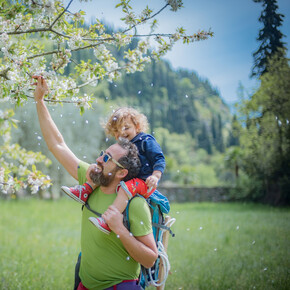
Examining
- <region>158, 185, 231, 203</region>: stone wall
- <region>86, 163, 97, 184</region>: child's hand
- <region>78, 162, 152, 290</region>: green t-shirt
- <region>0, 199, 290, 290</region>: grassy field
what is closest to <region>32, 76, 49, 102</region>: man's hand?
<region>86, 163, 97, 184</region>: child's hand

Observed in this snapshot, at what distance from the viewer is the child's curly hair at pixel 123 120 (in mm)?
2748

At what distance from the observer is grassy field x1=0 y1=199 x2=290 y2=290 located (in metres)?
4.57

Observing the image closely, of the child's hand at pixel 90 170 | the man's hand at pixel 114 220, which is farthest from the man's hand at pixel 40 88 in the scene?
the man's hand at pixel 114 220

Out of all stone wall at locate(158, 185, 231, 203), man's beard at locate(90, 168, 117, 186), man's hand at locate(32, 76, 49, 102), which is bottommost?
stone wall at locate(158, 185, 231, 203)

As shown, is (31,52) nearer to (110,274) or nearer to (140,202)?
(140,202)

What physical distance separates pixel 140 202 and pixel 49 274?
153 inches

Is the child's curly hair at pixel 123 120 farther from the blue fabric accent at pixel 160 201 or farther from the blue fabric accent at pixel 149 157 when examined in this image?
the blue fabric accent at pixel 160 201

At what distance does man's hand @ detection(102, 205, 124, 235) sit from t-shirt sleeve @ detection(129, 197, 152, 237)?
8 centimetres

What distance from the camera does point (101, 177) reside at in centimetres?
209

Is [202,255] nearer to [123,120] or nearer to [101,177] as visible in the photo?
[123,120]

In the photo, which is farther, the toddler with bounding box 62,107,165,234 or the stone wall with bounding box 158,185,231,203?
the stone wall with bounding box 158,185,231,203

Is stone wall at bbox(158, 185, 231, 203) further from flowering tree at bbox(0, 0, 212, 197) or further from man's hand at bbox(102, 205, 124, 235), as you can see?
man's hand at bbox(102, 205, 124, 235)

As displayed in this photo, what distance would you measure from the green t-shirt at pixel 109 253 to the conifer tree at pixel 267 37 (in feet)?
10.7

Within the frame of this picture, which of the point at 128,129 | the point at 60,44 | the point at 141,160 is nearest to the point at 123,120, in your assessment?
the point at 128,129
